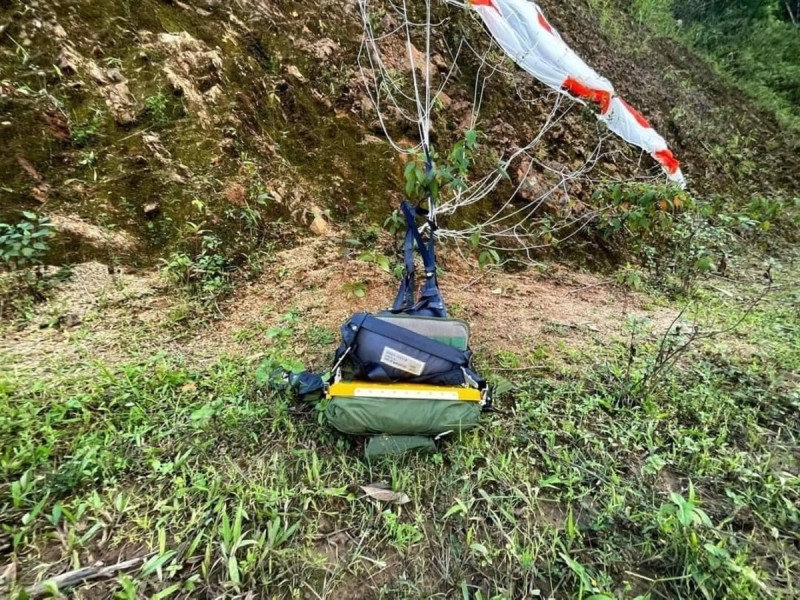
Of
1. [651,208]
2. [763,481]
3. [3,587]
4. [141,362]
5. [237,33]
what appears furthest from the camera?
[237,33]

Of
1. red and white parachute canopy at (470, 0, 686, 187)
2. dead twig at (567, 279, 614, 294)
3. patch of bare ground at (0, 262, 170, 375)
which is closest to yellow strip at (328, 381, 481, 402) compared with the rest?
patch of bare ground at (0, 262, 170, 375)

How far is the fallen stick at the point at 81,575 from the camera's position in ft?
3.61

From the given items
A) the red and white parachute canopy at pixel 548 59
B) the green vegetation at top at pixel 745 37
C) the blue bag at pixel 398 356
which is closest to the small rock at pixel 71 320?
the blue bag at pixel 398 356

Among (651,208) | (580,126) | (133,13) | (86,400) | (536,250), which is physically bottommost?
(86,400)

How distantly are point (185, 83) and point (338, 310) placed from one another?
221cm

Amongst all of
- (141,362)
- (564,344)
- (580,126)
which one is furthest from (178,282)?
(580,126)

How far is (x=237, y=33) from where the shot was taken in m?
3.50

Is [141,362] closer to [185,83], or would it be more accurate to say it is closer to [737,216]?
[185,83]

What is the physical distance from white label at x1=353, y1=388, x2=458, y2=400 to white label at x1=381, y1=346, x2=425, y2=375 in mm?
97

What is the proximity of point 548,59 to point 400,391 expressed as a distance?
14.7ft

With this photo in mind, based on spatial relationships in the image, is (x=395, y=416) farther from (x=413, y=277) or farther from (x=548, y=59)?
(x=548, y=59)

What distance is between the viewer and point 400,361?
64.9 inches

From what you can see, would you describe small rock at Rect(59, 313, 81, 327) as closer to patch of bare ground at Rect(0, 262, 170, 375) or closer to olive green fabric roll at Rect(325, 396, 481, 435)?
patch of bare ground at Rect(0, 262, 170, 375)

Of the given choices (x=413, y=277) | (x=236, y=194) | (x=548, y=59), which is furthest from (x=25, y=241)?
(x=548, y=59)
